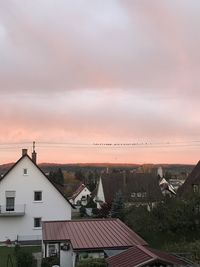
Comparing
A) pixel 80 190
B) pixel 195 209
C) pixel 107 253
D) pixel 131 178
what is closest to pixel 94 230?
pixel 107 253

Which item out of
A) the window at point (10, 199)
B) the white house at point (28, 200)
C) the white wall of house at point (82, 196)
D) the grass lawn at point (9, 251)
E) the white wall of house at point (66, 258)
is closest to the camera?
the white wall of house at point (66, 258)

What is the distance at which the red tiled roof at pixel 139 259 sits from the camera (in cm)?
1494

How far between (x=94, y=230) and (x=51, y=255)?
3040 millimetres

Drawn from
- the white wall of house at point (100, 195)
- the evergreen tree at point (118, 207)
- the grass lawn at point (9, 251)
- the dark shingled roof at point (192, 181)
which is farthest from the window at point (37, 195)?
the white wall of house at point (100, 195)

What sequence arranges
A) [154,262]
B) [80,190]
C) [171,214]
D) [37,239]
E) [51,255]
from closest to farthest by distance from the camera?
[154,262] → [51,255] → [171,214] → [37,239] → [80,190]

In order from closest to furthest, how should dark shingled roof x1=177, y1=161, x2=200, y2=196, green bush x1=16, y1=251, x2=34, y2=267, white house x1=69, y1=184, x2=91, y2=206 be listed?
green bush x1=16, y1=251, x2=34, y2=267, dark shingled roof x1=177, y1=161, x2=200, y2=196, white house x1=69, y1=184, x2=91, y2=206

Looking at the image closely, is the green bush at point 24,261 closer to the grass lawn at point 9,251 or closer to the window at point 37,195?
the grass lawn at point 9,251

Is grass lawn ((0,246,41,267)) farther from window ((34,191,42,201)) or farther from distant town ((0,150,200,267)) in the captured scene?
window ((34,191,42,201))

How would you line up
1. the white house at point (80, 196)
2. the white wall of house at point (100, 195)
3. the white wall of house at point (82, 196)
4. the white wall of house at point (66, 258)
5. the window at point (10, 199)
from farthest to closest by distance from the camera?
the white wall of house at point (82, 196) → the white house at point (80, 196) → the white wall of house at point (100, 195) → the window at point (10, 199) → the white wall of house at point (66, 258)

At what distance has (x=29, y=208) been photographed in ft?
142

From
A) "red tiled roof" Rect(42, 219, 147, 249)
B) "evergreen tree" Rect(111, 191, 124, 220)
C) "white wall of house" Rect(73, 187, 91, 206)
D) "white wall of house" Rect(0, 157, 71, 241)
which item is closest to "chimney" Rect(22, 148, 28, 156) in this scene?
"white wall of house" Rect(0, 157, 71, 241)

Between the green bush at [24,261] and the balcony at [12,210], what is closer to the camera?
the green bush at [24,261]

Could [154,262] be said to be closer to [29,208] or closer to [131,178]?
[29,208]

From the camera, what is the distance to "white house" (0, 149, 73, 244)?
42.8 meters
